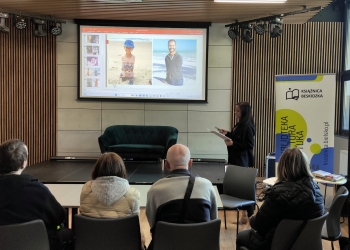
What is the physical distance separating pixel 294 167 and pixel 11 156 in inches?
79.8

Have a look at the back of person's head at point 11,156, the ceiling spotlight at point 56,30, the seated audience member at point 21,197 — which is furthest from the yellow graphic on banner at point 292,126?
the ceiling spotlight at point 56,30

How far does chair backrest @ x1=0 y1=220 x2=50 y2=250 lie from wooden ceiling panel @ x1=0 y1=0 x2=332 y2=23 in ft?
15.8

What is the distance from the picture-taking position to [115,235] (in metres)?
2.42

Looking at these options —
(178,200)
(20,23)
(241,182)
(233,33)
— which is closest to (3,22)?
(20,23)

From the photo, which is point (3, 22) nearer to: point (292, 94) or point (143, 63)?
point (143, 63)

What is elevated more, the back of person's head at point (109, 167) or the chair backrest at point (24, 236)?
the back of person's head at point (109, 167)

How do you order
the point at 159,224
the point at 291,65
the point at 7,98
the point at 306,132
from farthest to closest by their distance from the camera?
1. the point at 291,65
2. the point at 7,98
3. the point at 306,132
4. the point at 159,224

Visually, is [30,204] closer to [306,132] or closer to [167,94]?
[306,132]

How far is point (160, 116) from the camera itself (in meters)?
8.16

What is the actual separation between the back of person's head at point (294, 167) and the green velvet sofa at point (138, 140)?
14.8 feet

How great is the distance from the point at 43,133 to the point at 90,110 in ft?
3.83

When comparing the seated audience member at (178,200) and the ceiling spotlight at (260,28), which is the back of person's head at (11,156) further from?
→ the ceiling spotlight at (260,28)

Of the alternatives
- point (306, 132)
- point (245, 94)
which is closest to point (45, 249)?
point (306, 132)

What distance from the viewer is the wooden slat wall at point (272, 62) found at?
7918mm
